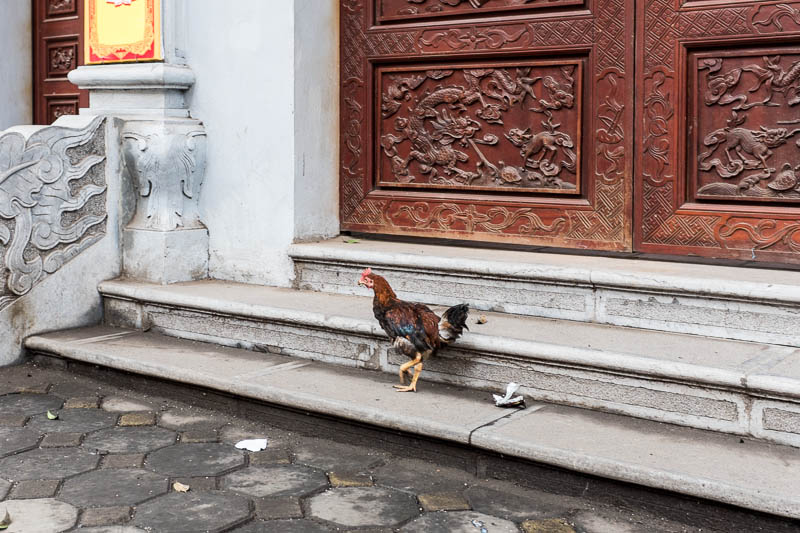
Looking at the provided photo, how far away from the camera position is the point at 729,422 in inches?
137

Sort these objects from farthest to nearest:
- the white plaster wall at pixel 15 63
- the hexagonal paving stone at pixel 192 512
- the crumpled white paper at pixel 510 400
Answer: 1. the white plaster wall at pixel 15 63
2. the crumpled white paper at pixel 510 400
3. the hexagonal paving stone at pixel 192 512

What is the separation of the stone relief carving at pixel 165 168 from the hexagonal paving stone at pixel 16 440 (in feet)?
5.77

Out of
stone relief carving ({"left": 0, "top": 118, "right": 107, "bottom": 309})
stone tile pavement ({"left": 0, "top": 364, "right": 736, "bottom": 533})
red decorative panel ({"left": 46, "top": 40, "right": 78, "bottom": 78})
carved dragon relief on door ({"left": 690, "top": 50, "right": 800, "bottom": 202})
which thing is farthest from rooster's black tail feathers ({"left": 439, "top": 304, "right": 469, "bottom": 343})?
red decorative panel ({"left": 46, "top": 40, "right": 78, "bottom": 78})

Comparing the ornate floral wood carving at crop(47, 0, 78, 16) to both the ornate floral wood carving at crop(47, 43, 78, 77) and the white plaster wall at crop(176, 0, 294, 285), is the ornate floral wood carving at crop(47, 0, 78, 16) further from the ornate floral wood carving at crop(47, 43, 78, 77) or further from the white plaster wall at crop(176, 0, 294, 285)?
the white plaster wall at crop(176, 0, 294, 285)

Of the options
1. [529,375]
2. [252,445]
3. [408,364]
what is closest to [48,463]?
[252,445]

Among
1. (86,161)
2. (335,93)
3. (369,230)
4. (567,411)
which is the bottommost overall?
(567,411)

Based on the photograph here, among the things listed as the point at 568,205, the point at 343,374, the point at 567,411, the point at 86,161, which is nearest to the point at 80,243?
the point at 86,161

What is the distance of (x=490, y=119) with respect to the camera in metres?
5.24

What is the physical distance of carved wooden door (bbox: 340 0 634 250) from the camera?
15.9 ft

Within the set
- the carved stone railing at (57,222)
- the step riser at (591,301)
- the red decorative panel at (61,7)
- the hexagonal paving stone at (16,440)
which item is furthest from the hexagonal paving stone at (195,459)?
the red decorative panel at (61,7)

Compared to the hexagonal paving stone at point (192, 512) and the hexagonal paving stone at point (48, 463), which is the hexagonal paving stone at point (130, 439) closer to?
the hexagonal paving stone at point (48, 463)

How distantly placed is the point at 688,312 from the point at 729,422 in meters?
0.73

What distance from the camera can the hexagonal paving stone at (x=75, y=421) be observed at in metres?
4.29

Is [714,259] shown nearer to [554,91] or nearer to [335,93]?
[554,91]
